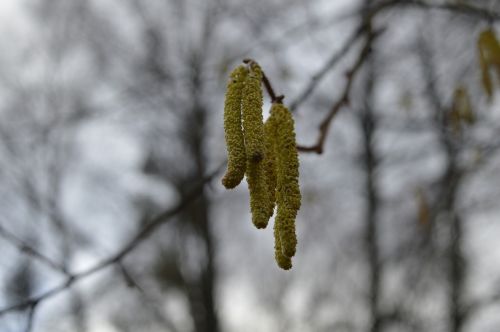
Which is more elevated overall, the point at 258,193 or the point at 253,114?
the point at 253,114

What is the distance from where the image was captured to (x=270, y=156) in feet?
4.85

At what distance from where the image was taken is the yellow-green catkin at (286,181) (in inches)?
48.9

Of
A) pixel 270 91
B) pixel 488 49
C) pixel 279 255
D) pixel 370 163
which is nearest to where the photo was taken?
pixel 279 255

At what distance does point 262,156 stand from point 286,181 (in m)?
0.09

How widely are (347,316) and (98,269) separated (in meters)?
7.92

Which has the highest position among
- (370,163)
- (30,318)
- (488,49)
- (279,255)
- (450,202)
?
(370,163)

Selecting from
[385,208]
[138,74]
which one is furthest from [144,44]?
[385,208]

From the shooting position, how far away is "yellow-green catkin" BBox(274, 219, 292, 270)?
4.25 ft

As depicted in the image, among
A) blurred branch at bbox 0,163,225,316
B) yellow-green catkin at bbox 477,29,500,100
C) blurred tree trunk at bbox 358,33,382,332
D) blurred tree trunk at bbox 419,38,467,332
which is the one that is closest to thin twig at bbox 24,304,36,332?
blurred branch at bbox 0,163,225,316

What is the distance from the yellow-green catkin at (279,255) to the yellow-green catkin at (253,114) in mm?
186

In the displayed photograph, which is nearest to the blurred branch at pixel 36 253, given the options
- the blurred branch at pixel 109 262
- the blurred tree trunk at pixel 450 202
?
the blurred branch at pixel 109 262

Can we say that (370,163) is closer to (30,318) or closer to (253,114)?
(30,318)

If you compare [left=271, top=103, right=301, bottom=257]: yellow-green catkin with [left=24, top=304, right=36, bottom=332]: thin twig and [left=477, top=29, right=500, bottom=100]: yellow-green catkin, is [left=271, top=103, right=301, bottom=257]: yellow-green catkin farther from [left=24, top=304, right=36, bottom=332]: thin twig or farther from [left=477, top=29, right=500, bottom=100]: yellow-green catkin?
[left=477, top=29, right=500, bottom=100]: yellow-green catkin

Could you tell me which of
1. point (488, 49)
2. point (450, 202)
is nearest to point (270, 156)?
point (488, 49)
